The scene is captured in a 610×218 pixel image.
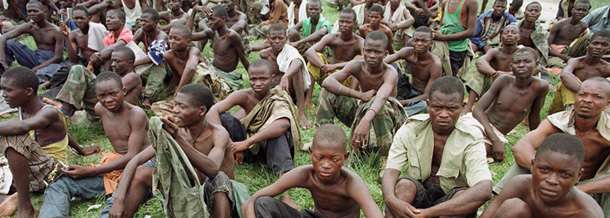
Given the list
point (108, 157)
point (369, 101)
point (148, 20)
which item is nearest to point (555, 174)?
point (369, 101)

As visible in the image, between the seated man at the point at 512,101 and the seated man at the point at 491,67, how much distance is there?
15.3 inches

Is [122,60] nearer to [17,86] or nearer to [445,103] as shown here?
[17,86]

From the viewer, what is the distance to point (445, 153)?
291 cm

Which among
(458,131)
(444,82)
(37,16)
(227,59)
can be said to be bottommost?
(227,59)

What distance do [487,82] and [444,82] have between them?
2.40m

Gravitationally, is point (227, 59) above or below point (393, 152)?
below

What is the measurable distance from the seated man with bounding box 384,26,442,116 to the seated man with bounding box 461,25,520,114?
438mm

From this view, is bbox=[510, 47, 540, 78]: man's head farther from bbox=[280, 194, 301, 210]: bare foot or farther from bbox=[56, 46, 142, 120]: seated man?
bbox=[56, 46, 142, 120]: seated man

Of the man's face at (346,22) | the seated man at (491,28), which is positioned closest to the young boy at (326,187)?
the man's face at (346,22)

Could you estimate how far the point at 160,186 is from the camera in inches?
110

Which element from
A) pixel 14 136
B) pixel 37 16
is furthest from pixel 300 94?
pixel 37 16

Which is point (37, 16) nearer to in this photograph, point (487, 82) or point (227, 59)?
point (227, 59)

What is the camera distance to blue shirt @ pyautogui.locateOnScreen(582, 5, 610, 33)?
6.82 metres

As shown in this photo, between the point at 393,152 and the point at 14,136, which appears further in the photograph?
the point at 14,136
